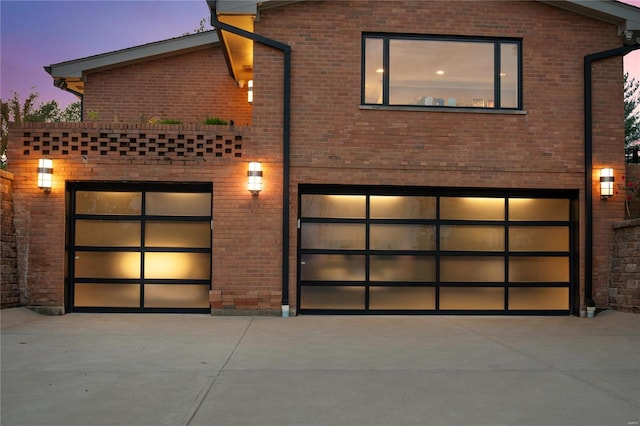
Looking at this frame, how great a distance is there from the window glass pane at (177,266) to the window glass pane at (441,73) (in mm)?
4923

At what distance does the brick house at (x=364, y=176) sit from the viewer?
10.9 meters

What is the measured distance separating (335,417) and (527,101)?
8.71 meters

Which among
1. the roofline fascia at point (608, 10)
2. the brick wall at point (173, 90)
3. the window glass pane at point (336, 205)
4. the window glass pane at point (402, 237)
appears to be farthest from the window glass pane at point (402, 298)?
the roofline fascia at point (608, 10)

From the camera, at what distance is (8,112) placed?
1167 inches

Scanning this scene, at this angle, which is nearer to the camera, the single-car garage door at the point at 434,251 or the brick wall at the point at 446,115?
the brick wall at the point at 446,115

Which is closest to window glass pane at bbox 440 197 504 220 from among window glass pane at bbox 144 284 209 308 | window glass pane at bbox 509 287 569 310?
window glass pane at bbox 509 287 569 310

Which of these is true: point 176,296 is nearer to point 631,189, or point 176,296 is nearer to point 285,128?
point 285,128

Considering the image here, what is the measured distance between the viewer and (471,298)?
1148 cm

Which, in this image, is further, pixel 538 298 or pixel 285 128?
pixel 538 298

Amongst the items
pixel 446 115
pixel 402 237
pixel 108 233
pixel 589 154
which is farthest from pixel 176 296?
pixel 589 154

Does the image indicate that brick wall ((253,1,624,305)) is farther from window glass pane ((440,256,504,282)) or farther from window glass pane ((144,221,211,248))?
window glass pane ((144,221,211,248))

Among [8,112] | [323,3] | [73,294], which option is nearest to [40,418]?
[73,294]

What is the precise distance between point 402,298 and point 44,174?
23.5ft

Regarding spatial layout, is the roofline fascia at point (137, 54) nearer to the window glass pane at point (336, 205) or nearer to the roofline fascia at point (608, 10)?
the window glass pane at point (336, 205)
